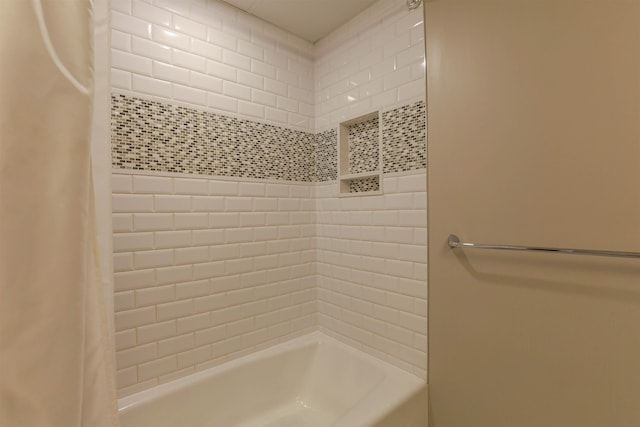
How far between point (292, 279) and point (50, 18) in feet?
5.21

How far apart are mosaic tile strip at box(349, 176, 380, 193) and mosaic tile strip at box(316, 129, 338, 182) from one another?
124mm

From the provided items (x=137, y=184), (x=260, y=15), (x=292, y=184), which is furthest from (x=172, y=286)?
(x=260, y=15)

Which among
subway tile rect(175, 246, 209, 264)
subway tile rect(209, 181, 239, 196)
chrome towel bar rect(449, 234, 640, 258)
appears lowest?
subway tile rect(175, 246, 209, 264)

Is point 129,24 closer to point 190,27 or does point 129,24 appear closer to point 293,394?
point 190,27

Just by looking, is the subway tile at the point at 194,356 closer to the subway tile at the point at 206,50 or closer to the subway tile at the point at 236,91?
the subway tile at the point at 236,91

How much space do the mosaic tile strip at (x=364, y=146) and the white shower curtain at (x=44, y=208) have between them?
137 cm

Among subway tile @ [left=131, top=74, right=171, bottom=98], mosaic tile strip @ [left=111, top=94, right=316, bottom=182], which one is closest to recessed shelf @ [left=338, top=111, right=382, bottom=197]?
mosaic tile strip @ [left=111, top=94, right=316, bottom=182]

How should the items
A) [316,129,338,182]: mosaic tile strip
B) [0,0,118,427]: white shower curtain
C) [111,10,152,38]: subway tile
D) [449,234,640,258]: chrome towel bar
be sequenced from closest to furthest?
[0,0,118,427]: white shower curtain → [449,234,640,258]: chrome towel bar → [111,10,152,38]: subway tile → [316,129,338,182]: mosaic tile strip

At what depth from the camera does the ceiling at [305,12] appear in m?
1.59

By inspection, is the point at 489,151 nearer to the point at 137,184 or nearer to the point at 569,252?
the point at 569,252

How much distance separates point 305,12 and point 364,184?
1.04 metres

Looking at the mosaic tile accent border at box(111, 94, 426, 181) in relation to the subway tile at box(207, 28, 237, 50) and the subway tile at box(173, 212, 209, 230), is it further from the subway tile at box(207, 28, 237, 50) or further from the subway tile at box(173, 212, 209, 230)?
the subway tile at box(207, 28, 237, 50)

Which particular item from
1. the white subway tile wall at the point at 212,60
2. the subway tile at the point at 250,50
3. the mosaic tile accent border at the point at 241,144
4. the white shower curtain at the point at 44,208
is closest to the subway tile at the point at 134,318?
the mosaic tile accent border at the point at 241,144

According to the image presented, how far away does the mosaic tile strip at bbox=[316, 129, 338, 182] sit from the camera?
1866 mm
